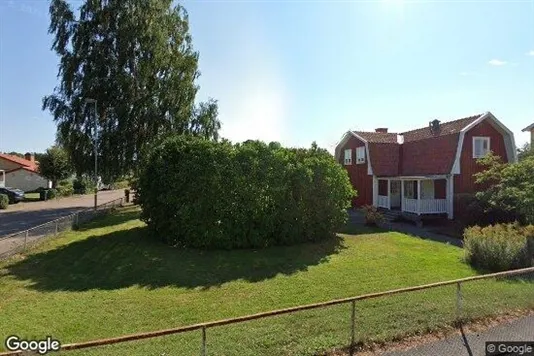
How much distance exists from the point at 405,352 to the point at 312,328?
57.3 inches

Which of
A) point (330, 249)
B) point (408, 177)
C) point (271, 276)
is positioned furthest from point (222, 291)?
point (408, 177)

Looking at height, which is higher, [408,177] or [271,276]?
[408,177]

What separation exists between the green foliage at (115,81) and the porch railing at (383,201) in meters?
14.4

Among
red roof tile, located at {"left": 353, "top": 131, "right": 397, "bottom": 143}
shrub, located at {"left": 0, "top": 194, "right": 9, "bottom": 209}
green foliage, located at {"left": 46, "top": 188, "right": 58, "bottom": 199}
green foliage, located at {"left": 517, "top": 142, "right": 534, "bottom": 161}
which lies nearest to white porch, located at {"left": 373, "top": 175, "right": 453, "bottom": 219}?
red roof tile, located at {"left": 353, "top": 131, "right": 397, "bottom": 143}

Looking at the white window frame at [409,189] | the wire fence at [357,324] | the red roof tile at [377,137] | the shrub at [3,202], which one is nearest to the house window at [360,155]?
the red roof tile at [377,137]

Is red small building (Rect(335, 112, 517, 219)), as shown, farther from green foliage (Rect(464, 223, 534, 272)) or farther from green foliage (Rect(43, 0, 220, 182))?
green foliage (Rect(43, 0, 220, 182))

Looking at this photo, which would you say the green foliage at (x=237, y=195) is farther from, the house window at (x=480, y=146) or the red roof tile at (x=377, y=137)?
the red roof tile at (x=377, y=137)

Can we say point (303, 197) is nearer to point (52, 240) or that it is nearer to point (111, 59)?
point (52, 240)

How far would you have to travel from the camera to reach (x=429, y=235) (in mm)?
19625

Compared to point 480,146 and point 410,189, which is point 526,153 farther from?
point 410,189

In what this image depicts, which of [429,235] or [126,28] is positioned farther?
[126,28]

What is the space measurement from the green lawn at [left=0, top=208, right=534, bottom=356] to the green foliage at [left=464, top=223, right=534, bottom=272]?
2.19 feet

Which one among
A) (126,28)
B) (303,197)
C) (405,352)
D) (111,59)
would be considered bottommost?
(405,352)

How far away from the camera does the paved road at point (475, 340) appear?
Answer: 20.8ft
